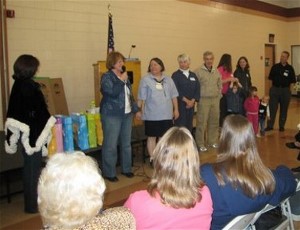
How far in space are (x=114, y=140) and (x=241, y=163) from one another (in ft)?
8.34

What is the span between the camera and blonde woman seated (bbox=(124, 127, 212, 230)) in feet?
4.72

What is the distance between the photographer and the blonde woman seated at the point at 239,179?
1.74 m

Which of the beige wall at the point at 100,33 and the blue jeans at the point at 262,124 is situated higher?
the beige wall at the point at 100,33

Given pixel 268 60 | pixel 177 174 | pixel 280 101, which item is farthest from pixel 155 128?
pixel 268 60

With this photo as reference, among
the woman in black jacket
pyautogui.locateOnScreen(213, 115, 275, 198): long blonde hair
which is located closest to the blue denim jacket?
the woman in black jacket

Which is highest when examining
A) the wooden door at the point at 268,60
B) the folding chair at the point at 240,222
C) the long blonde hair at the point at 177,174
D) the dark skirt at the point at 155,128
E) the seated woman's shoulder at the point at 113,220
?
the wooden door at the point at 268,60

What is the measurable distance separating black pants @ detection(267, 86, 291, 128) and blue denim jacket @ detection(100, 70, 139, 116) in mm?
4225

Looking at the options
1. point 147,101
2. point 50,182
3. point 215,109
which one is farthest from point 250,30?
point 50,182

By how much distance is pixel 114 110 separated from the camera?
13.7ft

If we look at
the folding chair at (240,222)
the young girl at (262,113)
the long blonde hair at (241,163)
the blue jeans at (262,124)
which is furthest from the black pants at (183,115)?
the folding chair at (240,222)

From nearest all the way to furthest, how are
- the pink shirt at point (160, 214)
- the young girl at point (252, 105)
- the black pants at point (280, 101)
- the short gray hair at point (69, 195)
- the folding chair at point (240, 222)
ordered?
the short gray hair at point (69, 195)
the pink shirt at point (160, 214)
the folding chair at point (240, 222)
the young girl at point (252, 105)
the black pants at point (280, 101)

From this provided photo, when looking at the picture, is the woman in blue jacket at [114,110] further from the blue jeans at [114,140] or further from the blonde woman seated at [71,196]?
the blonde woman seated at [71,196]

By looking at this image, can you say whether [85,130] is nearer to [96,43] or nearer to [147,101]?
[147,101]

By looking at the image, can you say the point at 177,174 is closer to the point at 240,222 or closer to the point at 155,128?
the point at 240,222
